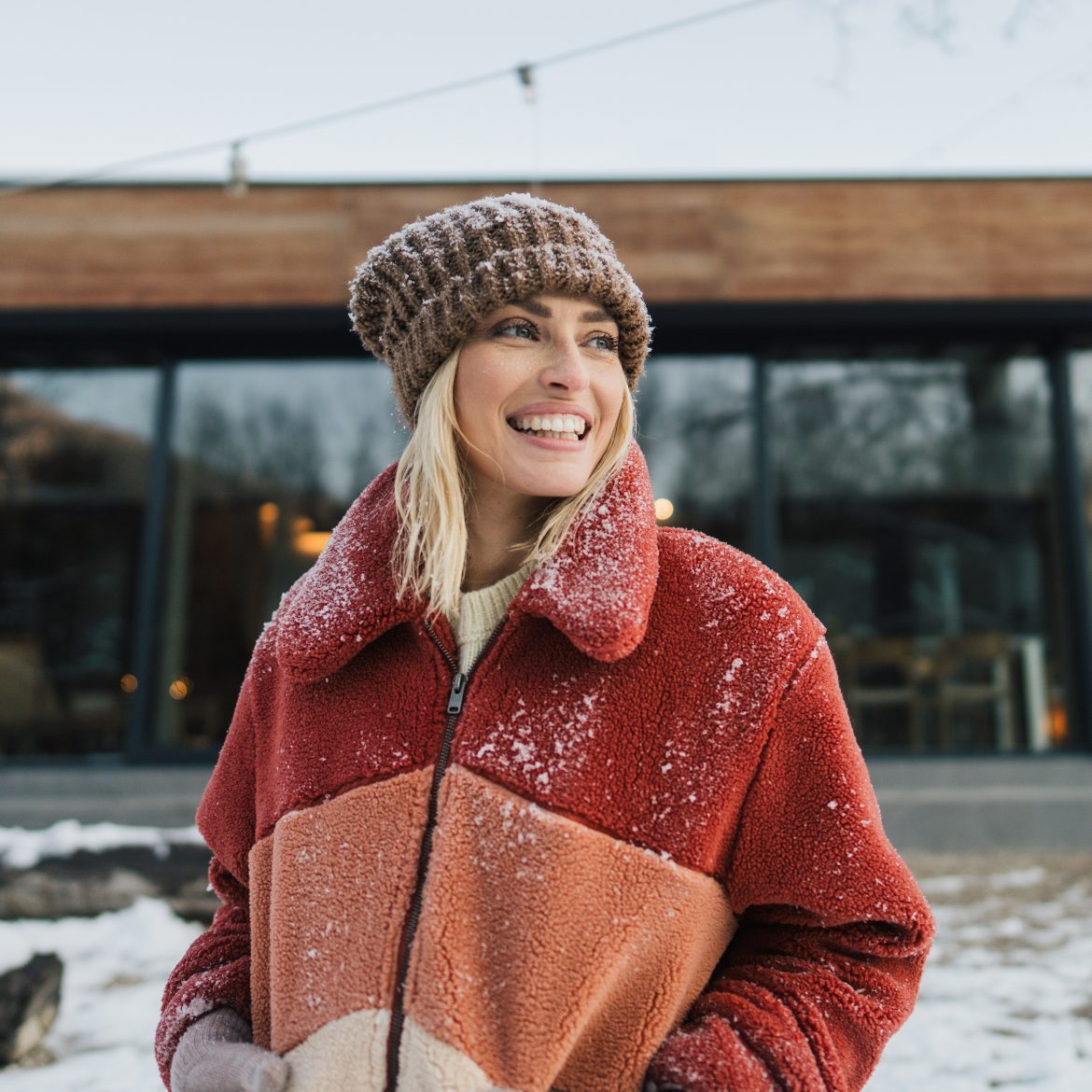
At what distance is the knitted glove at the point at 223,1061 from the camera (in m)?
1.18

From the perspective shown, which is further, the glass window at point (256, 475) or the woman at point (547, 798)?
the glass window at point (256, 475)

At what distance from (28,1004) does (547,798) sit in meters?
2.67

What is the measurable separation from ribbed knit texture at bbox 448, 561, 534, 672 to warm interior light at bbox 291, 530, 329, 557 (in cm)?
527

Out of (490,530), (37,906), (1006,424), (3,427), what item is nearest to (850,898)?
(490,530)

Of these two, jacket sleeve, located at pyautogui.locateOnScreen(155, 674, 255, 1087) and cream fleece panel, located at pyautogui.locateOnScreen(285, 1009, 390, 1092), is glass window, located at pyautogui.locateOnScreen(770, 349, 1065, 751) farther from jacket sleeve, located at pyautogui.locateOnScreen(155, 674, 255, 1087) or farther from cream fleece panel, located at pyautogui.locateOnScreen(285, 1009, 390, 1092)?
cream fleece panel, located at pyautogui.locateOnScreen(285, 1009, 390, 1092)

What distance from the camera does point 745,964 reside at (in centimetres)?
121

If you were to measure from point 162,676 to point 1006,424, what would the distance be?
5348mm

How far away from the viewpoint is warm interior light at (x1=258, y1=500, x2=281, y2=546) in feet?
21.4

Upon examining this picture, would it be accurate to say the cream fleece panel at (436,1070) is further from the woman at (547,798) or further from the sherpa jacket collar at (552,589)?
the sherpa jacket collar at (552,589)

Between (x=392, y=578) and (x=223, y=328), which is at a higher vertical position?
(x=223, y=328)

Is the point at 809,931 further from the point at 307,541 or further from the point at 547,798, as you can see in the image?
the point at 307,541

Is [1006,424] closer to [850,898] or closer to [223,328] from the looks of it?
[223,328]

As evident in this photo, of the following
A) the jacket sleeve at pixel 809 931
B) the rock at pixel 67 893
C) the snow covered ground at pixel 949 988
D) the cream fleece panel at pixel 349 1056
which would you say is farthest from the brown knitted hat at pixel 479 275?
the rock at pixel 67 893

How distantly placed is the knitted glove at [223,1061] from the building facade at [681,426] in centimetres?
493
